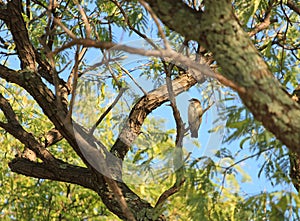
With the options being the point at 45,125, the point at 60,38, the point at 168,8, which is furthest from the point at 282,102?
the point at 45,125

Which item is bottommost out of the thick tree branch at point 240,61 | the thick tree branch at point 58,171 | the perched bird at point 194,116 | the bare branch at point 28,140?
the thick tree branch at point 240,61

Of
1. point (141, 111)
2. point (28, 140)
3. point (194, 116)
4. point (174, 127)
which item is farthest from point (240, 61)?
point (28, 140)

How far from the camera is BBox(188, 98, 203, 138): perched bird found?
2.47 meters

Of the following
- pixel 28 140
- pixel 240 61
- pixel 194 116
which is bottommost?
pixel 240 61

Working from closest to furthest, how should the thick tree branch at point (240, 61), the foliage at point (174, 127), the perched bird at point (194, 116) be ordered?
1. the thick tree branch at point (240, 61)
2. the foliage at point (174, 127)
3. the perched bird at point (194, 116)

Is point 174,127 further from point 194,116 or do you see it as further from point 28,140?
point 28,140

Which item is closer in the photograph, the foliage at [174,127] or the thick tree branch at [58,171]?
the foliage at [174,127]

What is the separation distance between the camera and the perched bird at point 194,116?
2.47 meters

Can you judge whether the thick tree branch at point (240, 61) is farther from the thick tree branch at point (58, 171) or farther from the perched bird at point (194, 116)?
the thick tree branch at point (58, 171)

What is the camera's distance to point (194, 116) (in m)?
2.57

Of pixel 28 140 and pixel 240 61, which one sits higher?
pixel 28 140

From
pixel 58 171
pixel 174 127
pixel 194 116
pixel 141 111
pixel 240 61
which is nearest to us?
pixel 240 61

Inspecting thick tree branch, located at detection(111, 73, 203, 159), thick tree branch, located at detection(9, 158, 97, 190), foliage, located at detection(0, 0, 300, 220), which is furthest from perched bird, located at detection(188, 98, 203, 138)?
thick tree branch, located at detection(9, 158, 97, 190)

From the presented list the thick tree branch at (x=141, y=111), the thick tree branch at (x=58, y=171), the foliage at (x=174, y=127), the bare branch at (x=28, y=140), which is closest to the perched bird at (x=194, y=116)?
the foliage at (x=174, y=127)
